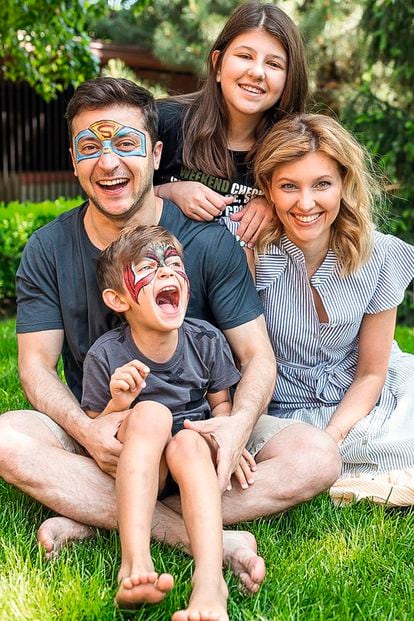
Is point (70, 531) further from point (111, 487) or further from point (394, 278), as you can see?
point (394, 278)

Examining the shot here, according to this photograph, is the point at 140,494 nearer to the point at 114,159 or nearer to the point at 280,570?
the point at 280,570

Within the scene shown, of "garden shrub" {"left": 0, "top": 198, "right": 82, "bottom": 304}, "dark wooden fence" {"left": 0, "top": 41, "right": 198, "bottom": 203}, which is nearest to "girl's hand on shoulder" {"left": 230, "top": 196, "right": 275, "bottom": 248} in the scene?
"garden shrub" {"left": 0, "top": 198, "right": 82, "bottom": 304}

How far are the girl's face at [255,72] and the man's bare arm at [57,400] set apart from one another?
1333 millimetres

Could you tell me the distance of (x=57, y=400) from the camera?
3.29m

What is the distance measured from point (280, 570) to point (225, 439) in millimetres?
481

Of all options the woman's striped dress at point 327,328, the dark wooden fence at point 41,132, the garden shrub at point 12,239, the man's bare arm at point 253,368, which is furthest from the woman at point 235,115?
the dark wooden fence at point 41,132

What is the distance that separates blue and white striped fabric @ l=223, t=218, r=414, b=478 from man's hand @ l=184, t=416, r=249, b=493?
768 mm

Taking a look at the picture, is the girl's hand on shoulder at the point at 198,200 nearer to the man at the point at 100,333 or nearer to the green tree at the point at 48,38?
the man at the point at 100,333

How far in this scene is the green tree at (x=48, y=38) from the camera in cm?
809

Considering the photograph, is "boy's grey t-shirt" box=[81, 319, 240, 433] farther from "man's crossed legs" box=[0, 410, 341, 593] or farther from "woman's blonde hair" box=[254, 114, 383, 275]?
"woman's blonde hair" box=[254, 114, 383, 275]

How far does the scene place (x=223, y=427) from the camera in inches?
118

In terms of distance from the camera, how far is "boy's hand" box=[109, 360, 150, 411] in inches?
111

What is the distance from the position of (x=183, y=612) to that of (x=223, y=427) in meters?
0.78

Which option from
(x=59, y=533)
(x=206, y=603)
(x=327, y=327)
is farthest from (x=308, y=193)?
(x=206, y=603)
